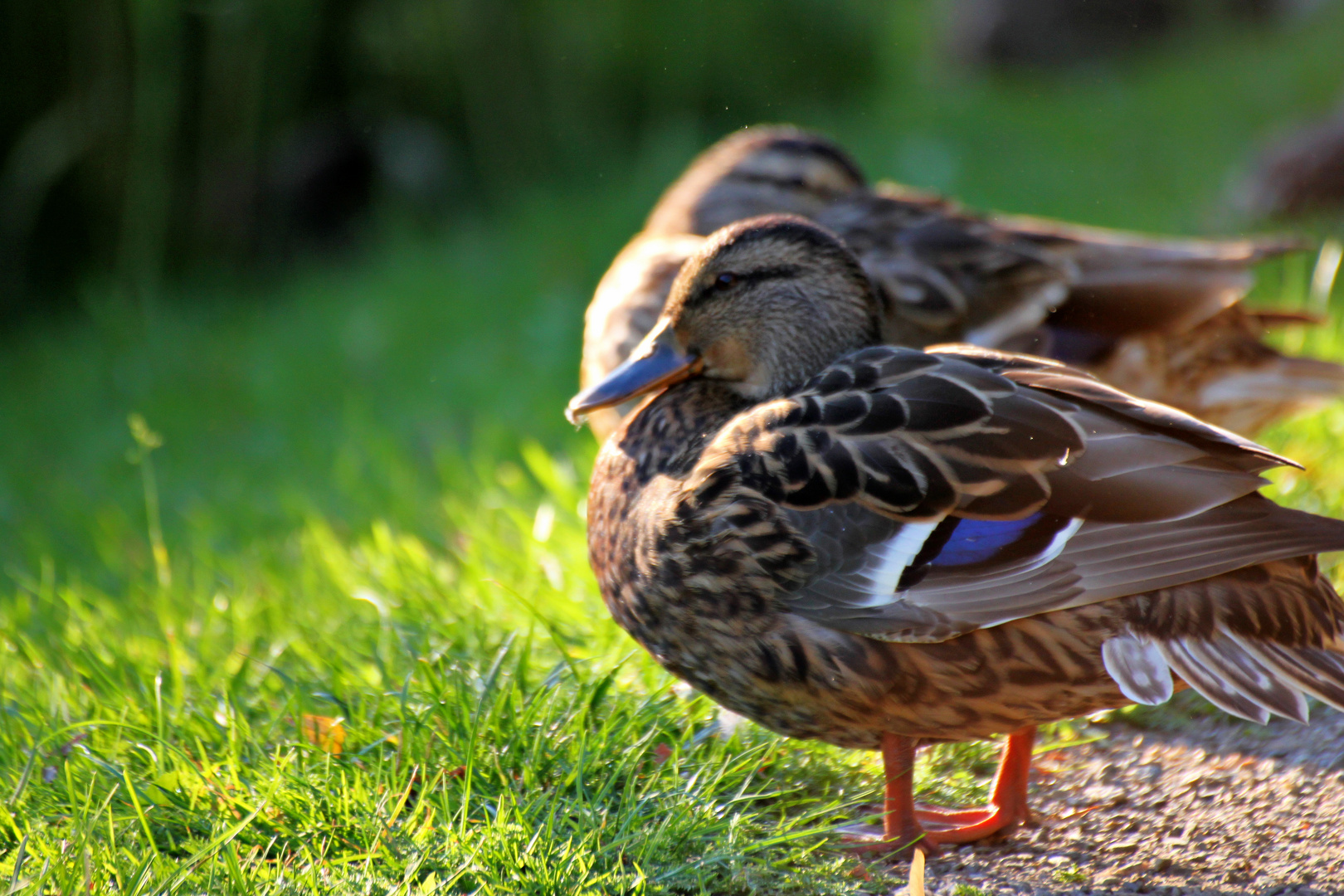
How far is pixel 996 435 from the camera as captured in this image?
2039 millimetres

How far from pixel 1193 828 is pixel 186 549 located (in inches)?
123

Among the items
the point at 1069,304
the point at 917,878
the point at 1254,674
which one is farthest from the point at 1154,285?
the point at 917,878

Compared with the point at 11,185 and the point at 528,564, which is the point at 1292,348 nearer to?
the point at 528,564

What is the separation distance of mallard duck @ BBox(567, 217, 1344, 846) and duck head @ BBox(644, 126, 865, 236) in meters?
2.10

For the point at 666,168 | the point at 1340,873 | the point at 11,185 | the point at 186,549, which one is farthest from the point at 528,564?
the point at 11,185

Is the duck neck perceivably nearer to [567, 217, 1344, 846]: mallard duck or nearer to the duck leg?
[567, 217, 1344, 846]: mallard duck

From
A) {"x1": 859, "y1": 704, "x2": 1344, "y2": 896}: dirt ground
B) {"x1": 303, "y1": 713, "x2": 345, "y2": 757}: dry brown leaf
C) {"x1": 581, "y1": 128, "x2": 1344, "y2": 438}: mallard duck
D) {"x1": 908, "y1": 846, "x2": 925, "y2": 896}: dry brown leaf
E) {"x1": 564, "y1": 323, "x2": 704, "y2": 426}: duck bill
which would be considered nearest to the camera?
→ {"x1": 908, "y1": 846, "x2": 925, "y2": 896}: dry brown leaf

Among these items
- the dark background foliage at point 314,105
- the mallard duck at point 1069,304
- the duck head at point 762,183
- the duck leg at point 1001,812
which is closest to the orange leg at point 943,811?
the duck leg at point 1001,812

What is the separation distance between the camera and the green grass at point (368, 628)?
2.01 meters

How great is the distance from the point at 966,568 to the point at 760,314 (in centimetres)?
80

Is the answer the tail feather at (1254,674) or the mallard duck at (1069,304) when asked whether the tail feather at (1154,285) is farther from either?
the tail feather at (1254,674)

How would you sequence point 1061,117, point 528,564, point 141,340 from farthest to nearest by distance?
point 1061,117
point 141,340
point 528,564

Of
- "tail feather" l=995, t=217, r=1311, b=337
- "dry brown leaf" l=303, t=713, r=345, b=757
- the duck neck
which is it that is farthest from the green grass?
"tail feather" l=995, t=217, r=1311, b=337

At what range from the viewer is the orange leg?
2.11 m
